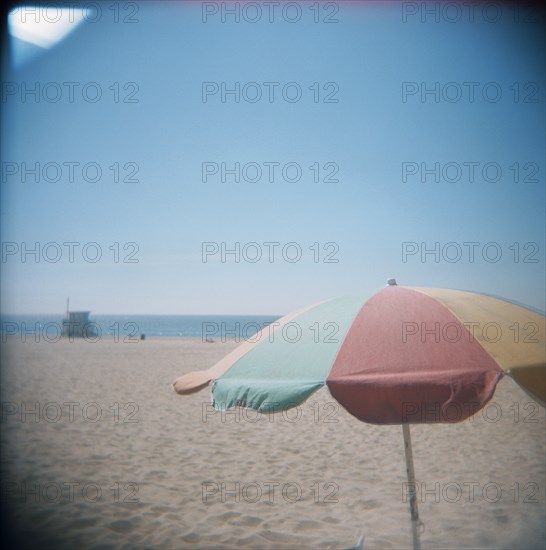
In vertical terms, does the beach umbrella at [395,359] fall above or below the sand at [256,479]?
above

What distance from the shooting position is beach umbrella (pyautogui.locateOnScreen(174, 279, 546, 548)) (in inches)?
82.8

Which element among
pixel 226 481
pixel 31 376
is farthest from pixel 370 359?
pixel 31 376

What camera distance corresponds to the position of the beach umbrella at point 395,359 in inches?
82.8

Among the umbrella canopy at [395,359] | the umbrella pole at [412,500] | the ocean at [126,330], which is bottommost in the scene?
the umbrella pole at [412,500]

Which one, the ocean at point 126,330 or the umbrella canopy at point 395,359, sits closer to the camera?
the umbrella canopy at point 395,359

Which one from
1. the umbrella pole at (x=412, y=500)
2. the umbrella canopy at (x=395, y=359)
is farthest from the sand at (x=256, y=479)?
→ the umbrella canopy at (x=395, y=359)

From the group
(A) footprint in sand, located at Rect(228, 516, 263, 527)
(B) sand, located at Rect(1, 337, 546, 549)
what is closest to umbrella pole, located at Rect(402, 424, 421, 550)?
(B) sand, located at Rect(1, 337, 546, 549)

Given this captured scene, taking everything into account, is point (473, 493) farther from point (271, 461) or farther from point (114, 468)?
point (114, 468)

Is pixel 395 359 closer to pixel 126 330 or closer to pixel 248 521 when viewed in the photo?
pixel 248 521

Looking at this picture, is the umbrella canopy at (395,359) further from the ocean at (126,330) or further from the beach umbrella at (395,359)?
the ocean at (126,330)

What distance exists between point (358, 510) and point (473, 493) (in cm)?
149

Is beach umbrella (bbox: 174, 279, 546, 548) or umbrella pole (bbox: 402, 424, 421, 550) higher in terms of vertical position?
beach umbrella (bbox: 174, 279, 546, 548)

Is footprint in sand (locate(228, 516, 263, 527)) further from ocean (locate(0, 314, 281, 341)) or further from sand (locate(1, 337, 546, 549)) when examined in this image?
ocean (locate(0, 314, 281, 341))

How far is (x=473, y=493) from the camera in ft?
17.2
